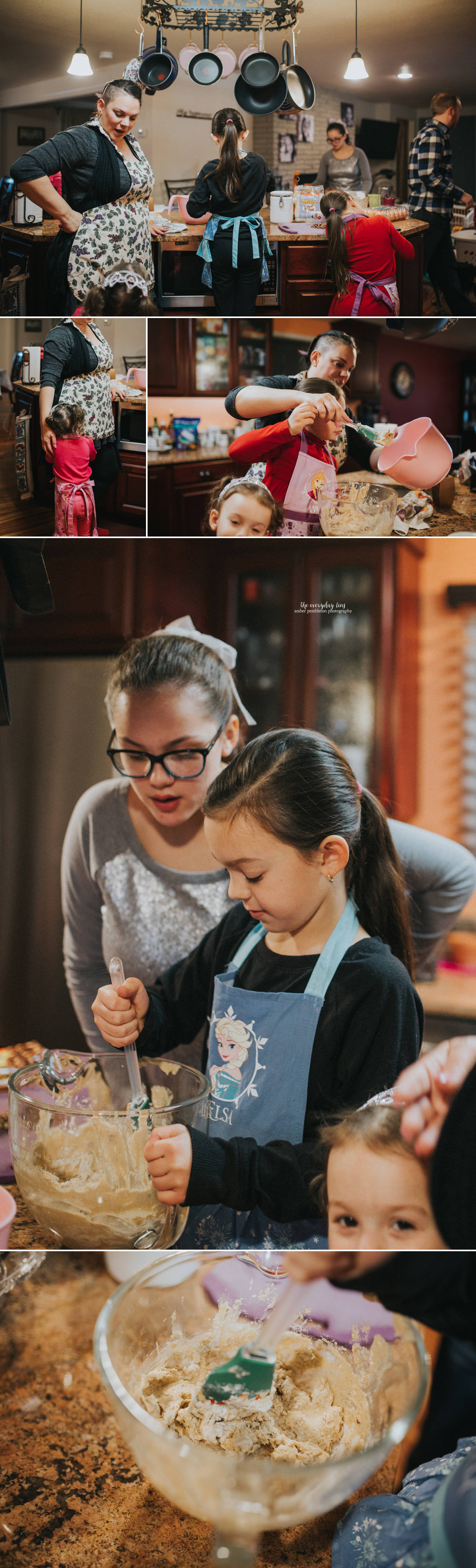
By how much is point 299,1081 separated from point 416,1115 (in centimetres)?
16

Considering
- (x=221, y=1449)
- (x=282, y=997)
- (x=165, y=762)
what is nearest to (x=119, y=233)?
(x=165, y=762)

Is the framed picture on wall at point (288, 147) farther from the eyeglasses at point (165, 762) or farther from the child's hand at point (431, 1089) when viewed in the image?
the child's hand at point (431, 1089)

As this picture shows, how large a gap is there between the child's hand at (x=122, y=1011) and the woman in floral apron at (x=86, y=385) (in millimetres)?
701

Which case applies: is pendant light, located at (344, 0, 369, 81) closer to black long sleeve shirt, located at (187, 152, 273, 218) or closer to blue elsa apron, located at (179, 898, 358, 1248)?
black long sleeve shirt, located at (187, 152, 273, 218)

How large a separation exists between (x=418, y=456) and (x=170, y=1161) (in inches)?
40.5

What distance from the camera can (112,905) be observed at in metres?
1.50

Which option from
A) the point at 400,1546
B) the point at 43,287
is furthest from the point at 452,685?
the point at 400,1546

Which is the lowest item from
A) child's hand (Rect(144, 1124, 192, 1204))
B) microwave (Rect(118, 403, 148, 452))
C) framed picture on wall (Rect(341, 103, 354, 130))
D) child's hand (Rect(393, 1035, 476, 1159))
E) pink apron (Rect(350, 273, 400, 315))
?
child's hand (Rect(144, 1124, 192, 1204))

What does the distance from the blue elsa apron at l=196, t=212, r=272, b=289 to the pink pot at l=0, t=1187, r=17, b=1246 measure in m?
1.29

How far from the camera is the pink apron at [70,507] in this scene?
150 centimetres

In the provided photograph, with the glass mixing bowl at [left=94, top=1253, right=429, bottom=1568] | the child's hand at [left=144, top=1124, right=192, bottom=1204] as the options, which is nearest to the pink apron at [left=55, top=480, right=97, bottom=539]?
the child's hand at [left=144, top=1124, right=192, bottom=1204]

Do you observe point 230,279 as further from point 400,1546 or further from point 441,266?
point 400,1546

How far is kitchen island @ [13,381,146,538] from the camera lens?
149 centimetres

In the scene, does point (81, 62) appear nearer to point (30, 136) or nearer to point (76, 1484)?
point (30, 136)
